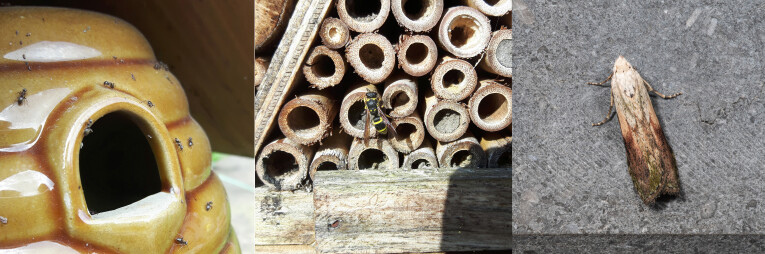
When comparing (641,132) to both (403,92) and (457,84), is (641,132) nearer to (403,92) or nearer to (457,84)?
(457,84)

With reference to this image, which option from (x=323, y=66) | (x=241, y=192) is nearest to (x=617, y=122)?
(x=323, y=66)

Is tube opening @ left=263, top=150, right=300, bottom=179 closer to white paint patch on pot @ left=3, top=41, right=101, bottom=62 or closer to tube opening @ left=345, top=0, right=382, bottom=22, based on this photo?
tube opening @ left=345, top=0, right=382, bottom=22

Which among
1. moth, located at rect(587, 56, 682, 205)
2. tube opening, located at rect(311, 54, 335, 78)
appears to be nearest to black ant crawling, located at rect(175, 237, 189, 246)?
tube opening, located at rect(311, 54, 335, 78)

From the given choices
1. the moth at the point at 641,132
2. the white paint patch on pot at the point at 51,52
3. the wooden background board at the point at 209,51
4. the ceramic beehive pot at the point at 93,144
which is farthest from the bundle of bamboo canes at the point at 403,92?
the white paint patch on pot at the point at 51,52

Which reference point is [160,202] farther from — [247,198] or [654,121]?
[654,121]

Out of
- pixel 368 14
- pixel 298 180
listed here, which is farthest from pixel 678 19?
pixel 298 180
